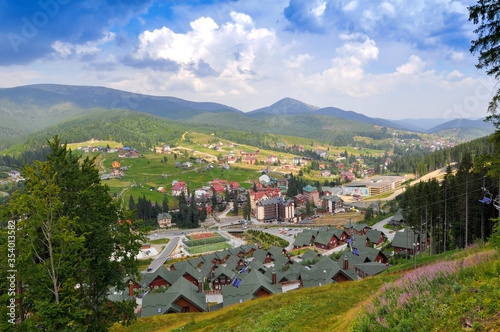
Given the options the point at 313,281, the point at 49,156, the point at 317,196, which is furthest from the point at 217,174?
the point at 49,156

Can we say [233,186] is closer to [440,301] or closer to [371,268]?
[371,268]

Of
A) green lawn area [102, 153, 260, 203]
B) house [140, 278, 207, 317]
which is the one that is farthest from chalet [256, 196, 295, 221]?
house [140, 278, 207, 317]

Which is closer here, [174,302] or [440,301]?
[440,301]

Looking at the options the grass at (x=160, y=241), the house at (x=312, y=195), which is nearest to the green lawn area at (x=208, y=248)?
the grass at (x=160, y=241)

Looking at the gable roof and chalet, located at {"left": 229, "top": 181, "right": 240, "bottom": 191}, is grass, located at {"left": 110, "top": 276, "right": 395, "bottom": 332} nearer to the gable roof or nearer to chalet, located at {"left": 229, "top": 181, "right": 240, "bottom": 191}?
the gable roof

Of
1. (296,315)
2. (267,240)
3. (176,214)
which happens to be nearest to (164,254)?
(267,240)
